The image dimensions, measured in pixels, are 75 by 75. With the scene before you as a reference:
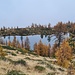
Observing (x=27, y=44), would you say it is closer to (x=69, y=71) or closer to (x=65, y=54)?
(x=65, y=54)

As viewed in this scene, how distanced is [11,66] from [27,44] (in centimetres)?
13298

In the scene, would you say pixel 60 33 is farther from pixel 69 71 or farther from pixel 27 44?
pixel 69 71

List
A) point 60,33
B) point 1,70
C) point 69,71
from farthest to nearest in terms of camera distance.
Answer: point 60,33, point 69,71, point 1,70

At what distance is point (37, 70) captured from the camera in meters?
18.0

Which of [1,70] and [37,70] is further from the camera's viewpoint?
[37,70]

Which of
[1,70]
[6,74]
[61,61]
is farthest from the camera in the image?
[61,61]

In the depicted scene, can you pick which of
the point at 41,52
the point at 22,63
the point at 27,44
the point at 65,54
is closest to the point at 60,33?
the point at 41,52

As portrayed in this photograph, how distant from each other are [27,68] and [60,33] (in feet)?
326

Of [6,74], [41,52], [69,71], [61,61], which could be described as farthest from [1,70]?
[41,52]

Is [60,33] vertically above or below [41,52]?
above

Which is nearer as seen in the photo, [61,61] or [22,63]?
[22,63]

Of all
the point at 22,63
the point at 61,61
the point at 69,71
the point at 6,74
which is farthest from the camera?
the point at 61,61

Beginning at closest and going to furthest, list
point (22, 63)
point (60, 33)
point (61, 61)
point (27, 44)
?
point (22, 63)
point (61, 61)
point (60, 33)
point (27, 44)

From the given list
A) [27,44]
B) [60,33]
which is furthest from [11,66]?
[27,44]
